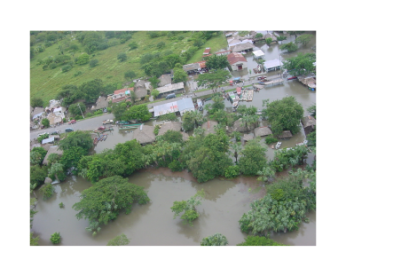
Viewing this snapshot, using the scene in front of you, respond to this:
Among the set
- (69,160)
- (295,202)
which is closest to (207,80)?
(69,160)

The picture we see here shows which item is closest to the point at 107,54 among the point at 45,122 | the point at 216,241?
the point at 45,122

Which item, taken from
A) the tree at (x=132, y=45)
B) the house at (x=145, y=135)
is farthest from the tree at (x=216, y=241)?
the tree at (x=132, y=45)

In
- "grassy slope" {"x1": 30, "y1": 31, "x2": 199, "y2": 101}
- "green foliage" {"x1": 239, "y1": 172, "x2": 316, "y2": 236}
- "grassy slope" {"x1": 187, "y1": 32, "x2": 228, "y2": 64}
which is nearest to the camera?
"green foliage" {"x1": 239, "y1": 172, "x2": 316, "y2": 236}

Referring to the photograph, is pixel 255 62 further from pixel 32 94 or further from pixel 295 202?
pixel 32 94

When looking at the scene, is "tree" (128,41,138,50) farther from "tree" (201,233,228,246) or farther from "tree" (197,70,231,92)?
"tree" (201,233,228,246)

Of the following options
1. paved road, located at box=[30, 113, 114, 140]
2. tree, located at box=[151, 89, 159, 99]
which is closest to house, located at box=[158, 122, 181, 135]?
tree, located at box=[151, 89, 159, 99]

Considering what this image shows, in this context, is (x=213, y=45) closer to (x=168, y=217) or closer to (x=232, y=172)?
(x=232, y=172)
